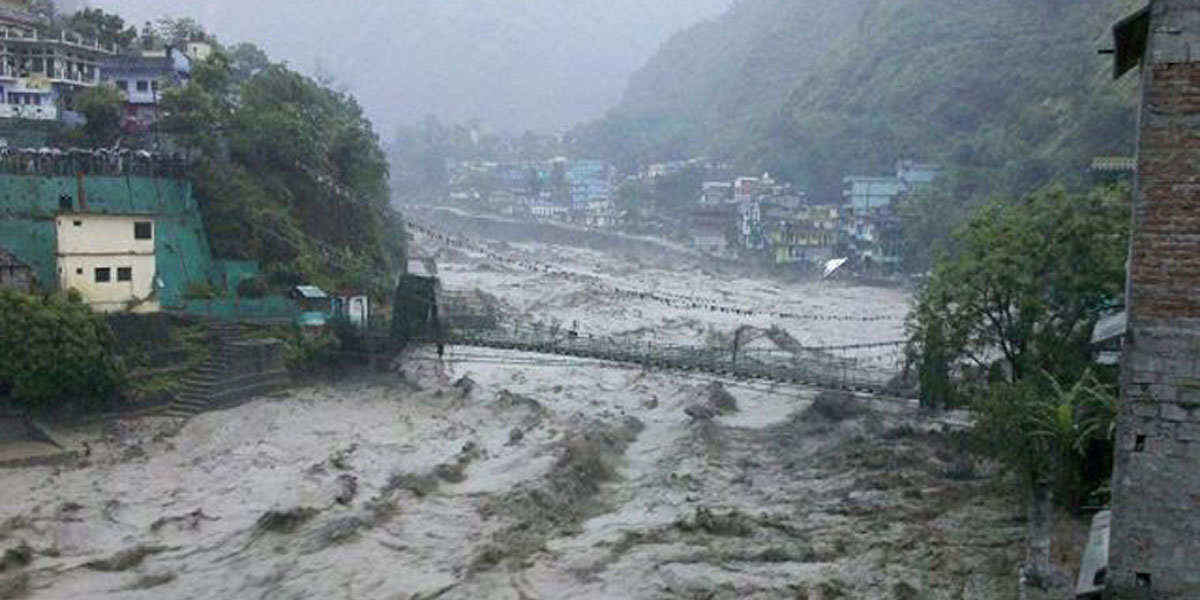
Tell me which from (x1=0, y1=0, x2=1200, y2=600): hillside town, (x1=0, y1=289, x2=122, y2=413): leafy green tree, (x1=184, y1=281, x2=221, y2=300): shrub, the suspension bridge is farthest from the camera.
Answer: (x1=184, y1=281, x2=221, y2=300): shrub

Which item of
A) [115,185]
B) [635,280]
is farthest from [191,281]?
[635,280]

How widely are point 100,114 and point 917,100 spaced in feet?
153

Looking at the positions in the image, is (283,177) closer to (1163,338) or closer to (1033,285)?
(1033,285)

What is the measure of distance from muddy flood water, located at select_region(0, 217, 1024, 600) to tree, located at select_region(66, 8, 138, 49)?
1811 cm

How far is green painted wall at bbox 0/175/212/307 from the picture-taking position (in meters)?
24.5

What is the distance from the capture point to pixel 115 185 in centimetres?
2691

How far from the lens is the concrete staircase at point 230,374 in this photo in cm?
2389

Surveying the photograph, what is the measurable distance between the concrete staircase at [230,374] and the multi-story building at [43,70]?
1144 cm

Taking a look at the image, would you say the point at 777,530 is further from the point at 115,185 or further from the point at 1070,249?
the point at 115,185

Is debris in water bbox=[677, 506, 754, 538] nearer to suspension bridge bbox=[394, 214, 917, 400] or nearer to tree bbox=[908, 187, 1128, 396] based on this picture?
tree bbox=[908, 187, 1128, 396]

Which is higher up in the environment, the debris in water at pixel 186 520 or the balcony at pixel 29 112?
the balcony at pixel 29 112

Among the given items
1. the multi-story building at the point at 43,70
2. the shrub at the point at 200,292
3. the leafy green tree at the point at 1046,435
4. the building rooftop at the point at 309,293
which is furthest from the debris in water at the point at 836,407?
the multi-story building at the point at 43,70

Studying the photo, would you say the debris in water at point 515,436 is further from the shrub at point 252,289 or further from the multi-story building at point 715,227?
the multi-story building at point 715,227

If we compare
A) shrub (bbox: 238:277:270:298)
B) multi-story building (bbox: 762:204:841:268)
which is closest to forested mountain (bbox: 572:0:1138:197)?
multi-story building (bbox: 762:204:841:268)
